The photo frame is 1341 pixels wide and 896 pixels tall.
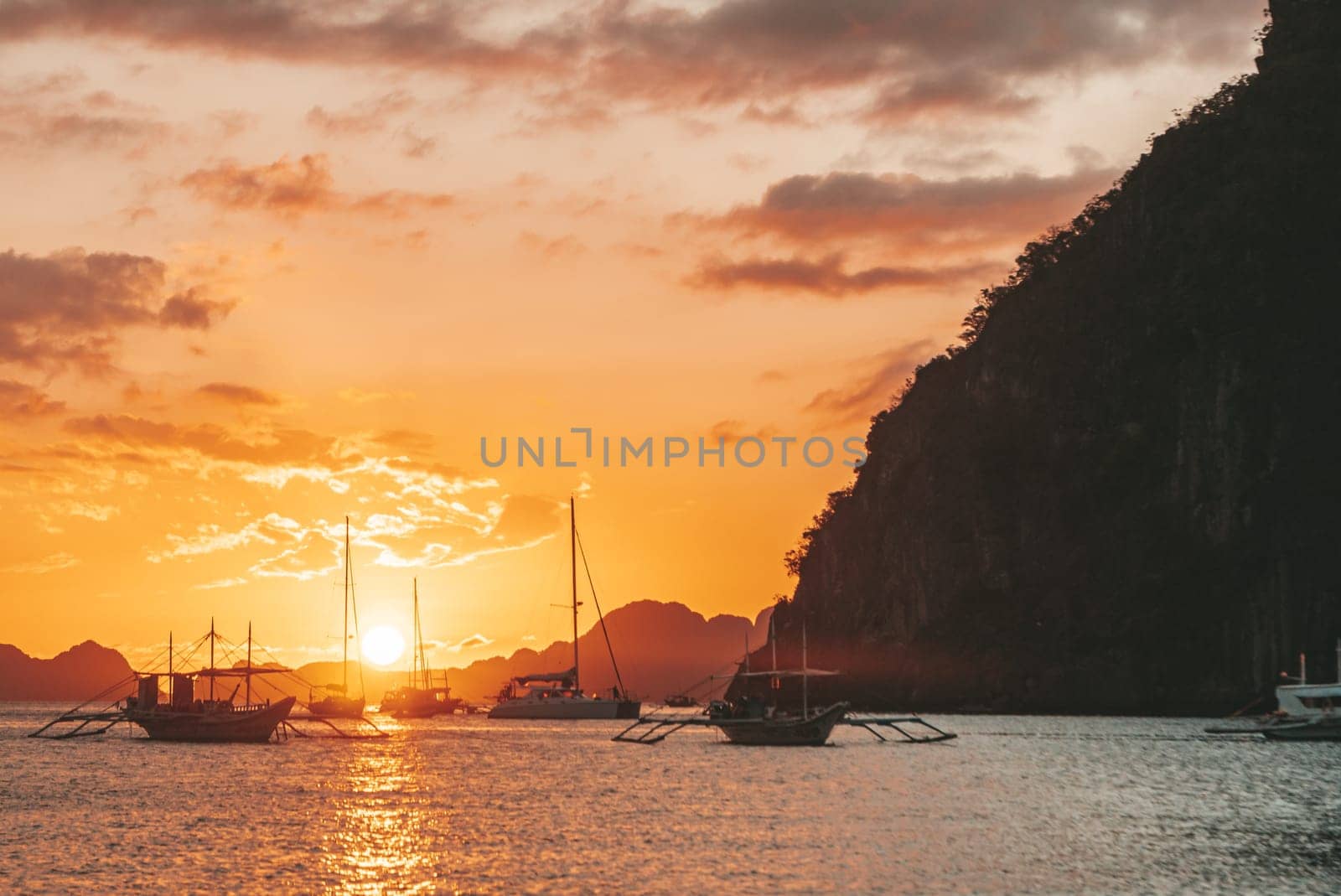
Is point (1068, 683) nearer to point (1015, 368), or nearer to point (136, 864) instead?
point (1015, 368)

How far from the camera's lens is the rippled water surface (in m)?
40.3

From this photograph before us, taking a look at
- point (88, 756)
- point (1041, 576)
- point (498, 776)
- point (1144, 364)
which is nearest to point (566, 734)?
point (88, 756)

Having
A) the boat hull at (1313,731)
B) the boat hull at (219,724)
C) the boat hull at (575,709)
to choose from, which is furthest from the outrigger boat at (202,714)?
the boat hull at (1313,731)

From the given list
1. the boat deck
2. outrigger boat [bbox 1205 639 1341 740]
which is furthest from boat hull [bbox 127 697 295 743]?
outrigger boat [bbox 1205 639 1341 740]

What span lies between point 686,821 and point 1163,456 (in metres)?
118

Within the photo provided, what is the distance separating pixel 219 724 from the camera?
11075 cm

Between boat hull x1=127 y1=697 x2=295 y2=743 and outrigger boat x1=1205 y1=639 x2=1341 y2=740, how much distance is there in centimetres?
7098

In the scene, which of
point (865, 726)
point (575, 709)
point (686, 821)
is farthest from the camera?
point (575, 709)

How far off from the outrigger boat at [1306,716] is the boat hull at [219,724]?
70980 mm

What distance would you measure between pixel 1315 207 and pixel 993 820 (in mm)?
119186

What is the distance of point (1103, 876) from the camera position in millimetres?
40406

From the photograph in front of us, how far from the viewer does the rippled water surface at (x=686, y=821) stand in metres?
40.3

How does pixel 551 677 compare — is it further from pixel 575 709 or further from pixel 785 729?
pixel 785 729

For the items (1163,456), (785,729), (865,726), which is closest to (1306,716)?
(865,726)
